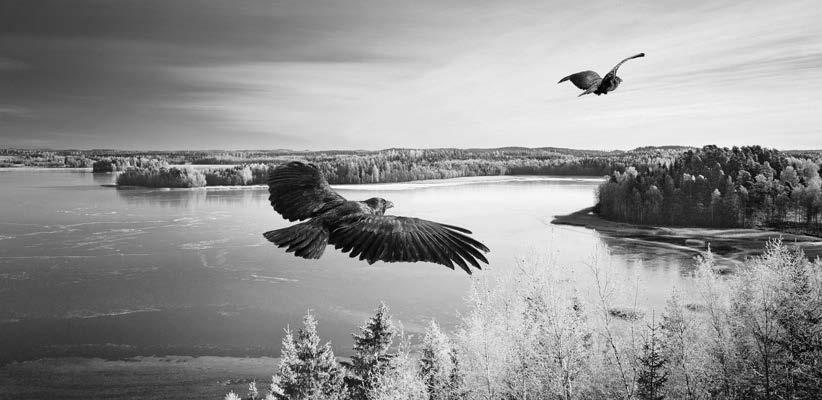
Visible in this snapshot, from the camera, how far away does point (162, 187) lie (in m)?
86.4

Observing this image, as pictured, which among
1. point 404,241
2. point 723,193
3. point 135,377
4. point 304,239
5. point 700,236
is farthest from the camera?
point 723,193

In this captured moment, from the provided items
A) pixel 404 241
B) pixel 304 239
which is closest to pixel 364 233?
pixel 404 241

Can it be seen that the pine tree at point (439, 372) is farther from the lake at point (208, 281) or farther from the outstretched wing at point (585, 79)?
the outstretched wing at point (585, 79)

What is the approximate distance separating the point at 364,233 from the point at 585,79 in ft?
7.32

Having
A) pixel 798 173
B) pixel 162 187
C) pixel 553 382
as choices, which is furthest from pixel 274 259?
pixel 162 187

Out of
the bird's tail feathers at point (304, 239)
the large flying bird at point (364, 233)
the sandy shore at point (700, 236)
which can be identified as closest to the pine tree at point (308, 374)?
the large flying bird at point (364, 233)

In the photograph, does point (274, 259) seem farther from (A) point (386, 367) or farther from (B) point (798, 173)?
(B) point (798, 173)

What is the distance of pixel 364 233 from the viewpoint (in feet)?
10.1

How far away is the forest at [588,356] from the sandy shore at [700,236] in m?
23.9

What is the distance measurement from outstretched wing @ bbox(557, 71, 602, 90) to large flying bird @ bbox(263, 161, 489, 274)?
5.33 ft

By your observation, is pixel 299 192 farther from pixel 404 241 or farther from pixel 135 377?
pixel 135 377

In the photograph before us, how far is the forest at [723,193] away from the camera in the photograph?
50656mm

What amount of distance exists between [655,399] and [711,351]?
3218 mm

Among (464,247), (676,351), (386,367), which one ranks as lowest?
(386,367)
